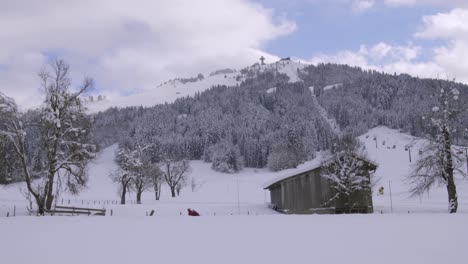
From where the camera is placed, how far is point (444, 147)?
32.5 m

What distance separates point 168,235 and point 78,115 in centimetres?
1905

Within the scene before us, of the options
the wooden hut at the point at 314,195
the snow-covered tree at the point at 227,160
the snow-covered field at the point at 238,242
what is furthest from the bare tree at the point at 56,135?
the snow-covered tree at the point at 227,160

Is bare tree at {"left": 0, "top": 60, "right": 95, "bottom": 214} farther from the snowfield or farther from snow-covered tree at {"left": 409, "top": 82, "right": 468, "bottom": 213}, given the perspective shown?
snow-covered tree at {"left": 409, "top": 82, "right": 468, "bottom": 213}

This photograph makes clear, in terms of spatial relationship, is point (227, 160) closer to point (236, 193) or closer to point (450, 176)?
point (236, 193)

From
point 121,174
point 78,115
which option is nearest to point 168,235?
point 78,115

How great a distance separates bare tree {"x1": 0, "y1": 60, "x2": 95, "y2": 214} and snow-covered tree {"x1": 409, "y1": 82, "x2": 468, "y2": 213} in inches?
1046

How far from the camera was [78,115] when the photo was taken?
33469mm

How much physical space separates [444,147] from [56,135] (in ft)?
99.6

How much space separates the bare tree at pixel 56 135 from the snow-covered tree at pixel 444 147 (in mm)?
26559

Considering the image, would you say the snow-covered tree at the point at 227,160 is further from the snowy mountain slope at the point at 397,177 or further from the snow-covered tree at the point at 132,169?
the snow-covered tree at the point at 132,169

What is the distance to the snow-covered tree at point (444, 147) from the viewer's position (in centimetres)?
3244

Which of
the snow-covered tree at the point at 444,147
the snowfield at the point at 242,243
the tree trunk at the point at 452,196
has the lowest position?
the snowfield at the point at 242,243

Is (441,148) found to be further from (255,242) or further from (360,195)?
(255,242)

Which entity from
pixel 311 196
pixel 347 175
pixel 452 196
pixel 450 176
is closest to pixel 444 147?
pixel 450 176
